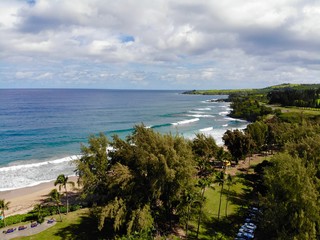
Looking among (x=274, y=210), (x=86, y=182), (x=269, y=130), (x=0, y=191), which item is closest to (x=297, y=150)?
(x=274, y=210)

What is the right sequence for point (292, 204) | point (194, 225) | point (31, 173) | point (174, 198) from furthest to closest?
point (31, 173)
point (194, 225)
point (174, 198)
point (292, 204)

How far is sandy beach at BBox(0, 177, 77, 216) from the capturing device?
37.0 m

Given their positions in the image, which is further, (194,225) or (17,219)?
(17,219)

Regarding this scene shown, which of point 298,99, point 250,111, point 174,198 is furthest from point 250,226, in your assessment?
point 298,99

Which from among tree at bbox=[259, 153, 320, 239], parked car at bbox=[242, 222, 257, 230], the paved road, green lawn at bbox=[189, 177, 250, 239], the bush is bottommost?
green lawn at bbox=[189, 177, 250, 239]


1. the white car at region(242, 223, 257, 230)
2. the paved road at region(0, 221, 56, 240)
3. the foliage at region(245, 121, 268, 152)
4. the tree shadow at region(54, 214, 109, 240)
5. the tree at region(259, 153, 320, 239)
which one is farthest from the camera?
the foliage at region(245, 121, 268, 152)

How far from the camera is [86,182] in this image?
106ft

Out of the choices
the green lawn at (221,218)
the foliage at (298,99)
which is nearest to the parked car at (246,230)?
the green lawn at (221,218)

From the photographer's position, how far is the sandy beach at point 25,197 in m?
37.0

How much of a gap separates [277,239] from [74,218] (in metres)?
22.5

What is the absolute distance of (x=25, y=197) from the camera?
135ft

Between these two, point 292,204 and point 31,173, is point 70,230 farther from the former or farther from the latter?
point 31,173

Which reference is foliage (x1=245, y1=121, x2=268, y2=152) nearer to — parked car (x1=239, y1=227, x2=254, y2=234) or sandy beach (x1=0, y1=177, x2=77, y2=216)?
parked car (x1=239, y1=227, x2=254, y2=234)

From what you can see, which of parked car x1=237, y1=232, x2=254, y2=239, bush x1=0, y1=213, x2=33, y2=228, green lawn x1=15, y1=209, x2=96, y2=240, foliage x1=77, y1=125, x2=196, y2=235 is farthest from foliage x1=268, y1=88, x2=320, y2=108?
bush x1=0, y1=213, x2=33, y2=228
